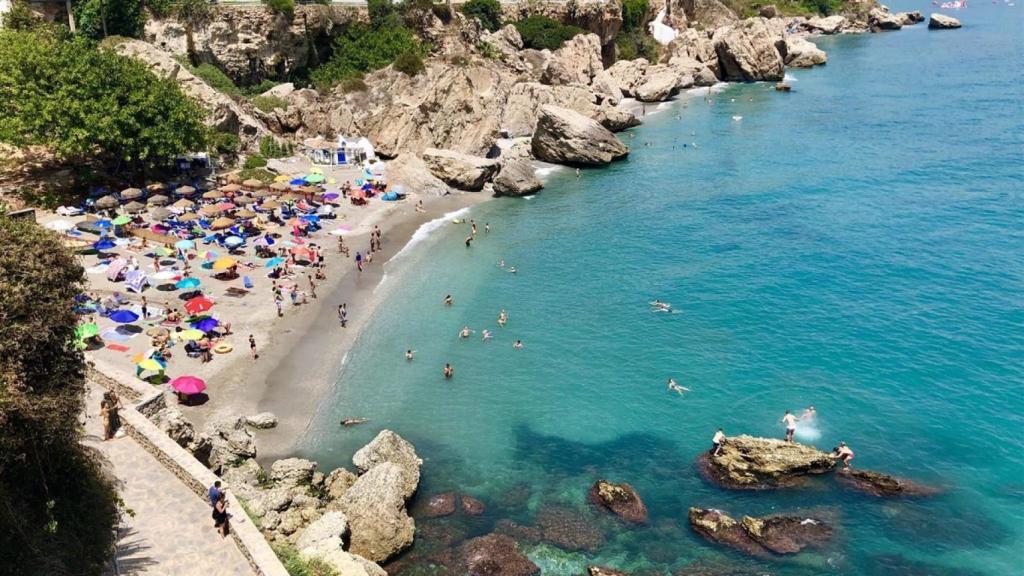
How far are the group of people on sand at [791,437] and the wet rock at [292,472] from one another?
16.9 m

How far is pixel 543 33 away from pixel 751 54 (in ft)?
121

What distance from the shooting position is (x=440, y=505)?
28.3 m

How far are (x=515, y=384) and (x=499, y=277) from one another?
14134 millimetres

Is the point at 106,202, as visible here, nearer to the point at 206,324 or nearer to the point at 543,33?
the point at 206,324

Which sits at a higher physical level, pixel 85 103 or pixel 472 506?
pixel 85 103

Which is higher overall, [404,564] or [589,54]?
[589,54]

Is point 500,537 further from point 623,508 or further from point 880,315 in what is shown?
point 880,315

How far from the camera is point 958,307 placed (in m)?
42.5

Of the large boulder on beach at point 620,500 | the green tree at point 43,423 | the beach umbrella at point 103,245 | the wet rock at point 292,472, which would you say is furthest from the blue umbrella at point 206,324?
the large boulder on beach at point 620,500

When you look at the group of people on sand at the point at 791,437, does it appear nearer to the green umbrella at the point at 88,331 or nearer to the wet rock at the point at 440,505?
the wet rock at the point at 440,505

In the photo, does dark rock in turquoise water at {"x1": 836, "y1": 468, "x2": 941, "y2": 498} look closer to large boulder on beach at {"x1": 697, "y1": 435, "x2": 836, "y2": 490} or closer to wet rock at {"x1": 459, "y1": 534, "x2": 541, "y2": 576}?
large boulder on beach at {"x1": 697, "y1": 435, "x2": 836, "y2": 490}

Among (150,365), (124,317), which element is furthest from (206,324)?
(150,365)

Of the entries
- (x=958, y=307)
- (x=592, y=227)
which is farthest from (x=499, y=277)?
(x=958, y=307)

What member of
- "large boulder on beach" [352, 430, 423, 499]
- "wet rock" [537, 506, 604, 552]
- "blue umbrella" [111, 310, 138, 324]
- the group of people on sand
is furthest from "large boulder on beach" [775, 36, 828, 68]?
"large boulder on beach" [352, 430, 423, 499]
